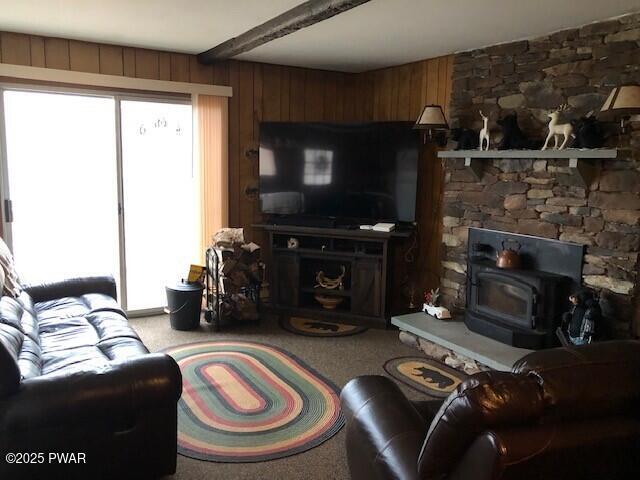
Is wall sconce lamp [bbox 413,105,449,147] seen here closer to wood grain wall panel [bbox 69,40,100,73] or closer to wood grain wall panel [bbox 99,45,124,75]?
wood grain wall panel [bbox 99,45,124,75]

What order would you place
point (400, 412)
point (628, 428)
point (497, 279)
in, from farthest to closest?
point (497, 279), point (400, 412), point (628, 428)

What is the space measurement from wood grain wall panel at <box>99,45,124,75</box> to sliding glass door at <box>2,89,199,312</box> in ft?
0.69

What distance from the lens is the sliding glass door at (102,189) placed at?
4273 mm

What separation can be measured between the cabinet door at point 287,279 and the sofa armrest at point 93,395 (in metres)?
2.78

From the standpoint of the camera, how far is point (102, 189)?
461cm

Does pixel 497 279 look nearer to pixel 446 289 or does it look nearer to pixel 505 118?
pixel 446 289

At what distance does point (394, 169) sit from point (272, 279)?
1.54m

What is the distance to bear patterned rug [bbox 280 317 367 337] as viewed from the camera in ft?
14.9

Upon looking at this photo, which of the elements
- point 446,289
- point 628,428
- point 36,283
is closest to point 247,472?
point 628,428


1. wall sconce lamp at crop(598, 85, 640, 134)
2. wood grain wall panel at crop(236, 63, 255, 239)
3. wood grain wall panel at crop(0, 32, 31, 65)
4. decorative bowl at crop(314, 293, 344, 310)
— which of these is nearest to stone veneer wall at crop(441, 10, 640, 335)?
wall sconce lamp at crop(598, 85, 640, 134)

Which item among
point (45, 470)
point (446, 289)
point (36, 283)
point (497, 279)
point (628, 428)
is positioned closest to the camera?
point (628, 428)

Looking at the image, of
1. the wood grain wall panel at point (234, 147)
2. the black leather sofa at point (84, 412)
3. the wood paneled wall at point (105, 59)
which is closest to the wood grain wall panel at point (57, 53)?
the wood paneled wall at point (105, 59)

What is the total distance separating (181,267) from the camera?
5055 mm

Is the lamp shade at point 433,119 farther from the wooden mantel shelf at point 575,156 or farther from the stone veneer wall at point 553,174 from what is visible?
the wooden mantel shelf at point 575,156
